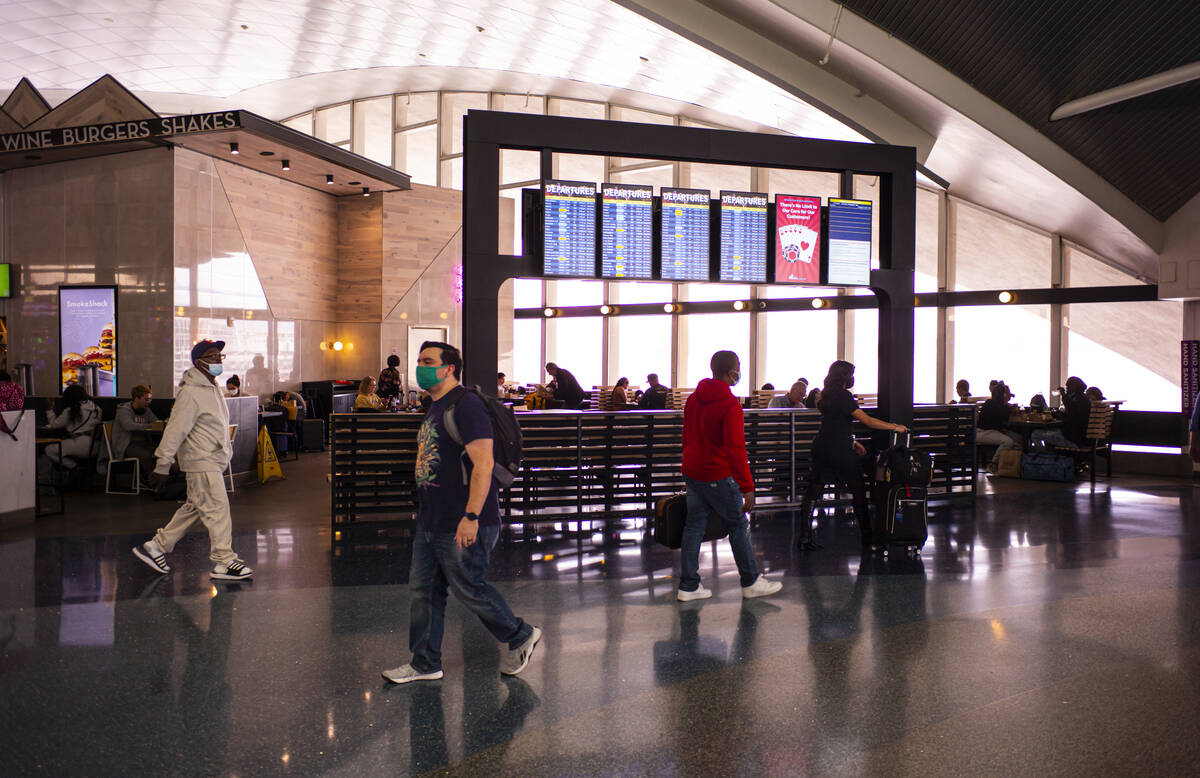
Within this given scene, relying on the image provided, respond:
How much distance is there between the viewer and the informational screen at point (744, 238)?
8047 mm

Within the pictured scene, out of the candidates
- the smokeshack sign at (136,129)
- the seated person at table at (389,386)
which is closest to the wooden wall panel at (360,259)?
the smokeshack sign at (136,129)

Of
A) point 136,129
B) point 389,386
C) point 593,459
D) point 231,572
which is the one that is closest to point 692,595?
point 593,459

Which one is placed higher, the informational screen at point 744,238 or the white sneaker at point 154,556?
the informational screen at point 744,238

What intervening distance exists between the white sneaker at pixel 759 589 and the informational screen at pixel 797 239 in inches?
148

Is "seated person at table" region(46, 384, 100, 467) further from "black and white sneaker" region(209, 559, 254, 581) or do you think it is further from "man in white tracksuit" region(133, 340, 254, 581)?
"black and white sneaker" region(209, 559, 254, 581)

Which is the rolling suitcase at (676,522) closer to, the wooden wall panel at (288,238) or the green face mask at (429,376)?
the green face mask at (429,376)

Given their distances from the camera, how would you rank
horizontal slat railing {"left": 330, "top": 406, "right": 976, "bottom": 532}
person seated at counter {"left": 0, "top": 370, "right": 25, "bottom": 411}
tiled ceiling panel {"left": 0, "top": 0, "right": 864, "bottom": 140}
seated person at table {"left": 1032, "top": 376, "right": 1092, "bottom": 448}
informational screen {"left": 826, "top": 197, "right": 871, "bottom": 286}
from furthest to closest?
tiled ceiling panel {"left": 0, "top": 0, "right": 864, "bottom": 140}, seated person at table {"left": 1032, "top": 376, "right": 1092, "bottom": 448}, informational screen {"left": 826, "top": 197, "right": 871, "bottom": 286}, person seated at counter {"left": 0, "top": 370, "right": 25, "bottom": 411}, horizontal slat railing {"left": 330, "top": 406, "right": 976, "bottom": 532}

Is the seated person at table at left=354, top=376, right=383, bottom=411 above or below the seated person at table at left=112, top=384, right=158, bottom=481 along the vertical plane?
above

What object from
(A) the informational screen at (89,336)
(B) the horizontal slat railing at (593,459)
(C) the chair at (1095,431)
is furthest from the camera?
(A) the informational screen at (89,336)

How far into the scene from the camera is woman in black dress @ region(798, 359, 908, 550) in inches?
258

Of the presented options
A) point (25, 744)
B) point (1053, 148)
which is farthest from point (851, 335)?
point (25, 744)

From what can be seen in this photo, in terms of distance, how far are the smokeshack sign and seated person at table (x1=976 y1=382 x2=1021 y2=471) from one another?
36.7ft

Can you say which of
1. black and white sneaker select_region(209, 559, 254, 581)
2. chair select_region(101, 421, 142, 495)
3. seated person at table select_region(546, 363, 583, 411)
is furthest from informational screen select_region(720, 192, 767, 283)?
chair select_region(101, 421, 142, 495)

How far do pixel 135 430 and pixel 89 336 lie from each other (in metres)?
3.96
